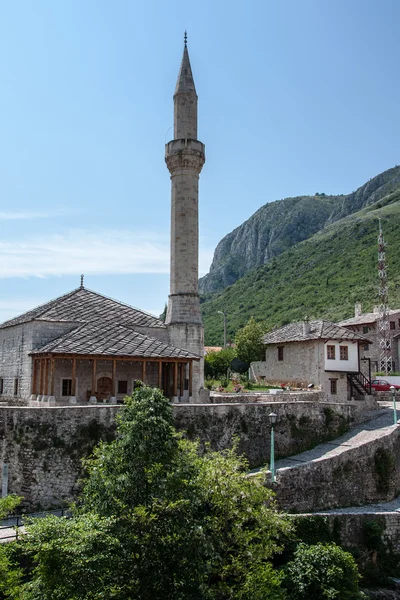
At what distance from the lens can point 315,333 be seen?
34.3m

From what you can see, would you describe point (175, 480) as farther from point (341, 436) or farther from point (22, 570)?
point (341, 436)

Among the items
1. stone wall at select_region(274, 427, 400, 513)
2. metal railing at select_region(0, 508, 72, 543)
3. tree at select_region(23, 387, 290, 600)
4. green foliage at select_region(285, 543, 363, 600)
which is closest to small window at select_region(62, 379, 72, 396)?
metal railing at select_region(0, 508, 72, 543)

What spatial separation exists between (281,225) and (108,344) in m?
124

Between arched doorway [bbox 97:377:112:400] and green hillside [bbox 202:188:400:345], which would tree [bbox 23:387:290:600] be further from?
green hillside [bbox 202:188:400:345]

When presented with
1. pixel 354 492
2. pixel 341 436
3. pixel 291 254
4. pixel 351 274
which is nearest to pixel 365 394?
pixel 341 436

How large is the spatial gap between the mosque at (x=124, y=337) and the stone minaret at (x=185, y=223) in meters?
0.06

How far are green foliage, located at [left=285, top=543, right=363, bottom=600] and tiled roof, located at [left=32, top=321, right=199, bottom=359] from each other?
1140 cm

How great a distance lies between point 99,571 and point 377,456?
15632 millimetres

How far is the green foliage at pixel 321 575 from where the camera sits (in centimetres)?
1628

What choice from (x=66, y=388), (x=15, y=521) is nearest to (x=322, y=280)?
(x=66, y=388)

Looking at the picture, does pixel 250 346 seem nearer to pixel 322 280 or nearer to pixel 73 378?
pixel 73 378

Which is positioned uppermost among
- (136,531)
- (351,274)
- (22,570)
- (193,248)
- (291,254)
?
(291,254)

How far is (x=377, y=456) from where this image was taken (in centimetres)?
2423

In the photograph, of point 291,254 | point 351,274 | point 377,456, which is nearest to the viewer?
point 377,456
